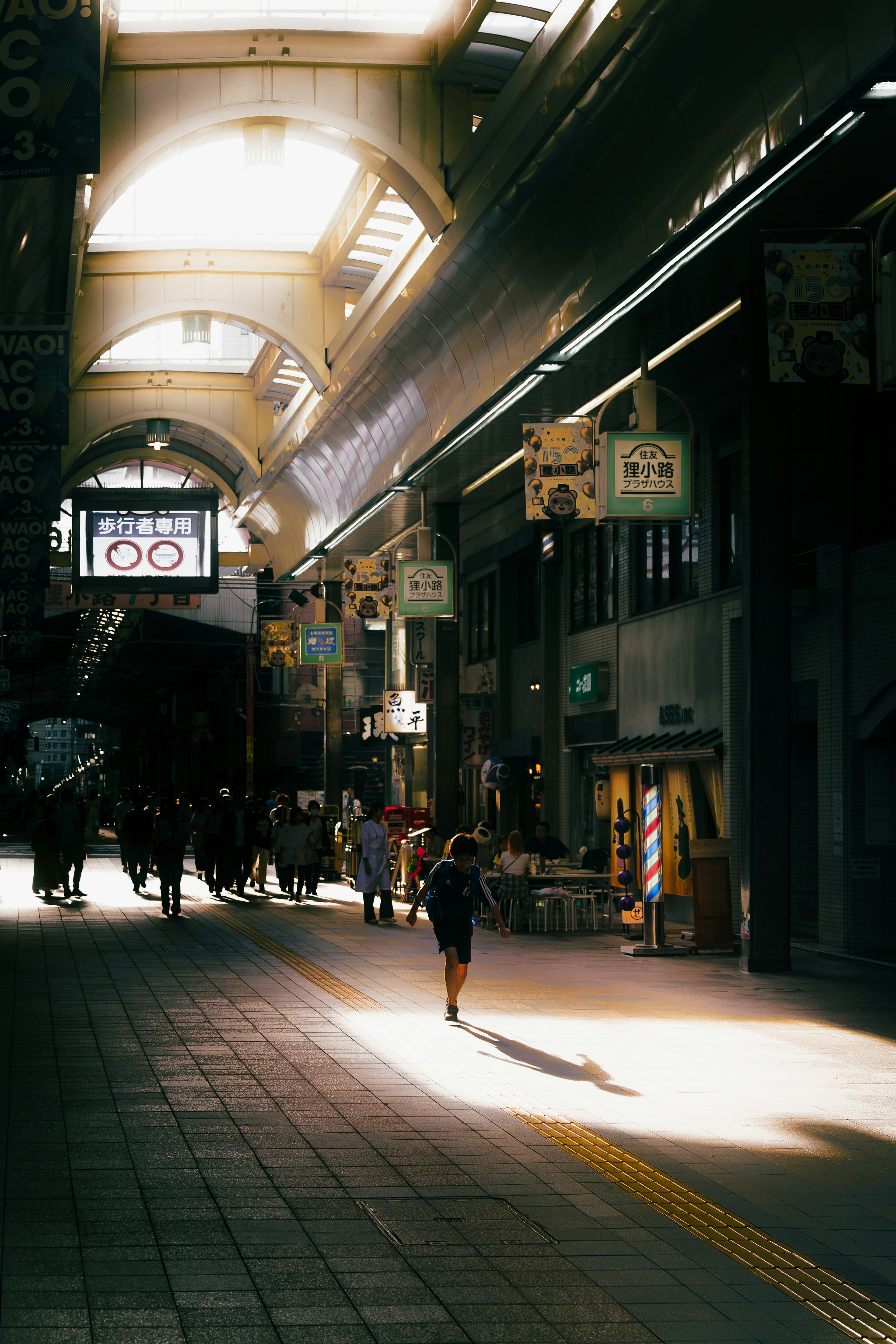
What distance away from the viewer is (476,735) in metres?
32.7

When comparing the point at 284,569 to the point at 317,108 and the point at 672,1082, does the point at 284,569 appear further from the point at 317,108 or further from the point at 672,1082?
the point at 672,1082

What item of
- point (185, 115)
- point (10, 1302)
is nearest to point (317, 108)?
point (185, 115)

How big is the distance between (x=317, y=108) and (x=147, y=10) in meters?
2.06

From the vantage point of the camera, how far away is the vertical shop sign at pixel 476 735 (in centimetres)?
3234

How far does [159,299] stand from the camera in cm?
2483

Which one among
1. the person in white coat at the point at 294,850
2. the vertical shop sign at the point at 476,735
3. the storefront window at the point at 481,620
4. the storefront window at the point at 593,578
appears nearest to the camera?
the storefront window at the point at 593,578

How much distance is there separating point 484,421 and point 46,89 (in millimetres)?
13512

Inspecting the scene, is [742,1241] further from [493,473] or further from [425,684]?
[425,684]

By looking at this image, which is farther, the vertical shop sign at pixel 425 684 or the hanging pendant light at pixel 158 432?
the hanging pendant light at pixel 158 432

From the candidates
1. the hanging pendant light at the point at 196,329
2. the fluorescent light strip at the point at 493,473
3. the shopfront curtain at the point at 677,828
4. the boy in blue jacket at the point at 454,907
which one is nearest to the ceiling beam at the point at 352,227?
the hanging pendant light at the point at 196,329

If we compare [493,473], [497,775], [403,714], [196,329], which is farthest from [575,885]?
[196,329]

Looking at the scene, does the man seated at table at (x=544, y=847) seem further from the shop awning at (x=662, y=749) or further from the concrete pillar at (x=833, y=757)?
the concrete pillar at (x=833, y=757)

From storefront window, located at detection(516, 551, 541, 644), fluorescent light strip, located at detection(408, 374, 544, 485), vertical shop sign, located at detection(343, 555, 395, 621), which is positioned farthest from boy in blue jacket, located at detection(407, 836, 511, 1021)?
storefront window, located at detection(516, 551, 541, 644)

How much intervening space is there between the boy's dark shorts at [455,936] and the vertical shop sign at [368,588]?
16977 millimetres
